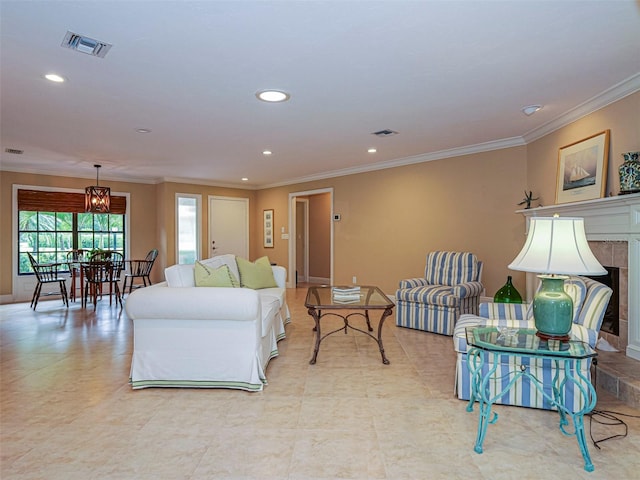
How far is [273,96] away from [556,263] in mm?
2473

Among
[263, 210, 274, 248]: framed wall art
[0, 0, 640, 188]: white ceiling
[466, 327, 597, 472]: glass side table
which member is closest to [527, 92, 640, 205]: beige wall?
[0, 0, 640, 188]: white ceiling

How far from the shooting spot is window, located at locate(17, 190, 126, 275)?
6.82 metres

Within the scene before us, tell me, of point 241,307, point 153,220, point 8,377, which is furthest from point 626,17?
point 153,220

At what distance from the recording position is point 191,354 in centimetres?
290

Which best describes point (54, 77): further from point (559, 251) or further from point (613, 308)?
point (613, 308)

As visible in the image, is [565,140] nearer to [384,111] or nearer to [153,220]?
[384,111]

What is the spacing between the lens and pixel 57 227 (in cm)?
717

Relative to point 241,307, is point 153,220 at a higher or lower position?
higher

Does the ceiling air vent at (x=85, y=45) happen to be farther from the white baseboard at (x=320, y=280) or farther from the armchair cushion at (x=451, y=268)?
the white baseboard at (x=320, y=280)

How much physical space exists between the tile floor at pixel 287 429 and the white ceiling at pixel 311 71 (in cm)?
232

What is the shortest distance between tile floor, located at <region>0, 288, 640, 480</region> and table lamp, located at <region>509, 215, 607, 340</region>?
2.16 ft

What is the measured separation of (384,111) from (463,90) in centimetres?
78

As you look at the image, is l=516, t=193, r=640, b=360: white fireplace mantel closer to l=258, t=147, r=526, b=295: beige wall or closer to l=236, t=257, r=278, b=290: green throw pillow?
l=258, t=147, r=526, b=295: beige wall

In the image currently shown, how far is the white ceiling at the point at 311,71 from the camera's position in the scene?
2.15 metres
